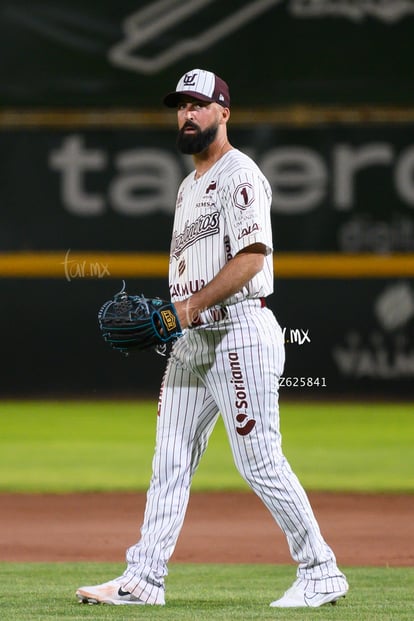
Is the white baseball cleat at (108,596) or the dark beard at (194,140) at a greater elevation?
the dark beard at (194,140)

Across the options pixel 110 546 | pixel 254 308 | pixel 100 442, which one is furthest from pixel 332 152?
pixel 254 308

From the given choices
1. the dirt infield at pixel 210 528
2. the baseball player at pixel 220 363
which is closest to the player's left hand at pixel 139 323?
the baseball player at pixel 220 363

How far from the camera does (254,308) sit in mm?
4102

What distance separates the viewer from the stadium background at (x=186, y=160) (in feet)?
38.3

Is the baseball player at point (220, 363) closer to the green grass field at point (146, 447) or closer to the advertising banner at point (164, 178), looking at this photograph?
the green grass field at point (146, 447)

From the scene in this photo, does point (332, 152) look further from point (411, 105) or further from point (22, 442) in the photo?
point (22, 442)

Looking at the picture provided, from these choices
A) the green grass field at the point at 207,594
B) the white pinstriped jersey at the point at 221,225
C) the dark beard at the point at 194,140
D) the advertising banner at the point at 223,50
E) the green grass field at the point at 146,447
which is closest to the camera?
the green grass field at the point at 207,594

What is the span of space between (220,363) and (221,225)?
0.41 meters

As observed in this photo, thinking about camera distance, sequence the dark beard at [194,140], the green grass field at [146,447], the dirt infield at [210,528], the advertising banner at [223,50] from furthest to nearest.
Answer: the advertising banner at [223,50] < the green grass field at [146,447] < the dirt infield at [210,528] < the dark beard at [194,140]

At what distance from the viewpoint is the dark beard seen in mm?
4145

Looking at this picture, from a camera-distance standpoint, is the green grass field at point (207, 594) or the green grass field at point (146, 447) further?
the green grass field at point (146, 447)

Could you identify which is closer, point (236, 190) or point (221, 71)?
point (236, 190)

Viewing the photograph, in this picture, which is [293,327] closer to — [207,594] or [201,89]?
[207,594]

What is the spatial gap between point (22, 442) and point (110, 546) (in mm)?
4188
